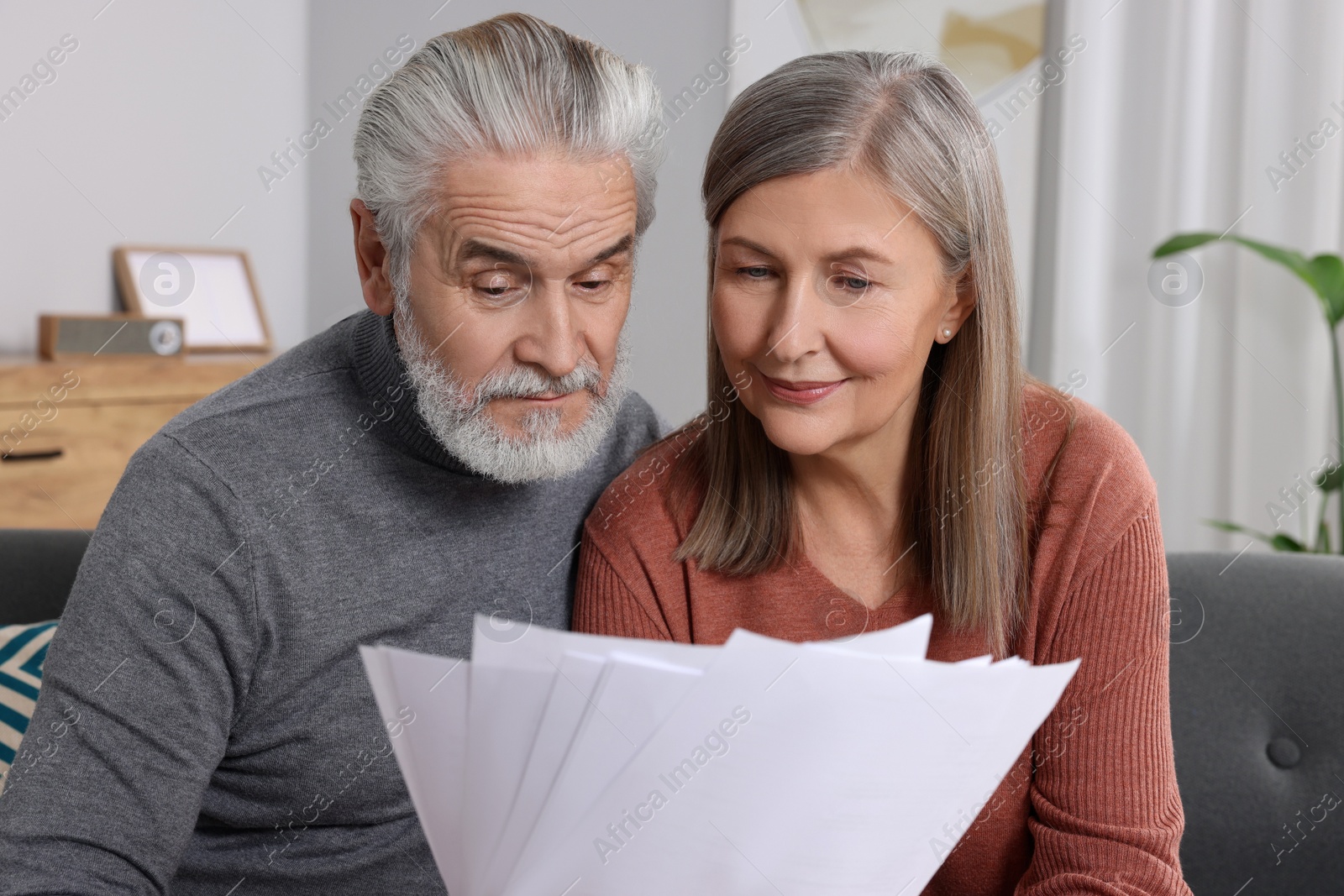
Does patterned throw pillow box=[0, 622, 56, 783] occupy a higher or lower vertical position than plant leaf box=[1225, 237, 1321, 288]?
higher

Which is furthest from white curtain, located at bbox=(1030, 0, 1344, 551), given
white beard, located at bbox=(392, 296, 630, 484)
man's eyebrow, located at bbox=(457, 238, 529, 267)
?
man's eyebrow, located at bbox=(457, 238, 529, 267)

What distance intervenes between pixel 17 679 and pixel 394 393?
1.86ft

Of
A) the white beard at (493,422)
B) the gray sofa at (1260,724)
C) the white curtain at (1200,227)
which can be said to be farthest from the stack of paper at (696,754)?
the white curtain at (1200,227)

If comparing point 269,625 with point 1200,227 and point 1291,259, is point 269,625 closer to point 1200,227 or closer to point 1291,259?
point 1291,259

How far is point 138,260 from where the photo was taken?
3090mm

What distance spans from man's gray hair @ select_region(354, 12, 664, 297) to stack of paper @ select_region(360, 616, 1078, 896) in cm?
55

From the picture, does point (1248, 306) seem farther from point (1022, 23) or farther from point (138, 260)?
point (138, 260)

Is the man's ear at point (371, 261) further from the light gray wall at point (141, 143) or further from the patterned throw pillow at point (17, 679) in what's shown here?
the light gray wall at point (141, 143)

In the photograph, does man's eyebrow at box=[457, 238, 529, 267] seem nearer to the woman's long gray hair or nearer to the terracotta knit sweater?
the woman's long gray hair

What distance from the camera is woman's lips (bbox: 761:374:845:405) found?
42.4 inches

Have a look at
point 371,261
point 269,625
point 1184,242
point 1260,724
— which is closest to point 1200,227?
point 1184,242

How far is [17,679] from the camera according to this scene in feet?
4.36

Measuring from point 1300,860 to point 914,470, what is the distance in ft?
2.08

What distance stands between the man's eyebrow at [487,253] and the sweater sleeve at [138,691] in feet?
1.04
